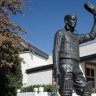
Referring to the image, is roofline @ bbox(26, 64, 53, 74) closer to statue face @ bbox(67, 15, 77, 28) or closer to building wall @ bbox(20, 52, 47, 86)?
building wall @ bbox(20, 52, 47, 86)

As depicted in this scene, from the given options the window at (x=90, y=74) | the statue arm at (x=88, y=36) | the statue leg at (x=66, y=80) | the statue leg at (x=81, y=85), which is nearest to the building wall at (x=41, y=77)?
the window at (x=90, y=74)

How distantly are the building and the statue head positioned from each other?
1325 cm

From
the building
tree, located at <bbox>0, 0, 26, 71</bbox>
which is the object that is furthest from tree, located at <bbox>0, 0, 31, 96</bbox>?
the building

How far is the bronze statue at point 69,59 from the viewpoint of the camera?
711cm

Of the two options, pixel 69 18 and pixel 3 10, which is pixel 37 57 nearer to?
pixel 3 10

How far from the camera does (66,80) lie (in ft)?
23.3

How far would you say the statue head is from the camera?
24.6 ft

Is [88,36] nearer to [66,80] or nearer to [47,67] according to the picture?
[66,80]

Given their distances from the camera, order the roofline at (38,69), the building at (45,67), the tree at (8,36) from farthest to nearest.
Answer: the roofline at (38,69) < the building at (45,67) < the tree at (8,36)

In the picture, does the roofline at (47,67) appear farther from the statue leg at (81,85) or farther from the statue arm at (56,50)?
the statue leg at (81,85)

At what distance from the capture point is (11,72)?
21.4 meters

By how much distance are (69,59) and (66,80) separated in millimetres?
445

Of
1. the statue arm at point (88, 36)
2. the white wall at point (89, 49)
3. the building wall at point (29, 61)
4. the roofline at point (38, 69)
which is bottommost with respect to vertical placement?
the statue arm at point (88, 36)

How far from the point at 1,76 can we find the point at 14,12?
4797 millimetres
